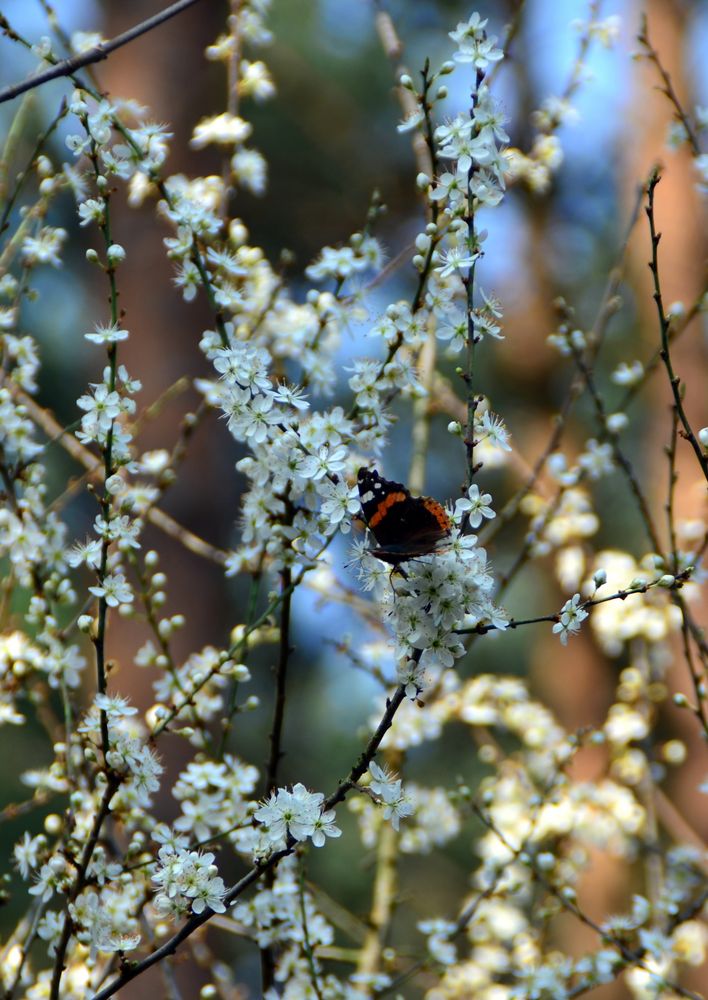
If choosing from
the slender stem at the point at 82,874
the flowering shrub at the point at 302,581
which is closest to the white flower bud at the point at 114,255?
the flowering shrub at the point at 302,581

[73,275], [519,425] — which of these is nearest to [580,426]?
[519,425]

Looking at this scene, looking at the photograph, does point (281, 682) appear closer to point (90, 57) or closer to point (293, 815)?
point (293, 815)

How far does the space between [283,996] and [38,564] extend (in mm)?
1031

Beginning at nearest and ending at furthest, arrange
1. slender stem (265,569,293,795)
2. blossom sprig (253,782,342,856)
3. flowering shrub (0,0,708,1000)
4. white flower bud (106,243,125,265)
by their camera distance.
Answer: blossom sprig (253,782,342,856)
flowering shrub (0,0,708,1000)
white flower bud (106,243,125,265)
slender stem (265,569,293,795)

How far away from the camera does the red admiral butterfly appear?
1.57m

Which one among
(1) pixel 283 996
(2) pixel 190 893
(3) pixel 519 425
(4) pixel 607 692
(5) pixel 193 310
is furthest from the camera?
(3) pixel 519 425

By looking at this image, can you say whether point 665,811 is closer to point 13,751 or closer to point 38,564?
point 38,564

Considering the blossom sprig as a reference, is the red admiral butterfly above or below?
above

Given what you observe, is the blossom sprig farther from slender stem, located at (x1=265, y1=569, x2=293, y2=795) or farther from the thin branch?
the thin branch

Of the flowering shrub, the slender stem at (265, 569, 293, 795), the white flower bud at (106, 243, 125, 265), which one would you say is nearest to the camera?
the flowering shrub

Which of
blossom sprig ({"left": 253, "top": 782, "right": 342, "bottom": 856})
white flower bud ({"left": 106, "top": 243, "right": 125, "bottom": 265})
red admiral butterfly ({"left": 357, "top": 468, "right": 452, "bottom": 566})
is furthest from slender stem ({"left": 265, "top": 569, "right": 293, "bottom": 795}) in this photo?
white flower bud ({"left": 106, "top": 243, "right": 125, "bottom": 265})

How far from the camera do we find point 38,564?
2285 millimetres

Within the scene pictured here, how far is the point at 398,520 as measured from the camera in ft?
5.48

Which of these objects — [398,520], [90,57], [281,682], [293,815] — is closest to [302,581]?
[281,682]
